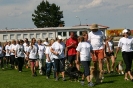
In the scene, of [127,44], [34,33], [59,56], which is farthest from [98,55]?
[34,33]

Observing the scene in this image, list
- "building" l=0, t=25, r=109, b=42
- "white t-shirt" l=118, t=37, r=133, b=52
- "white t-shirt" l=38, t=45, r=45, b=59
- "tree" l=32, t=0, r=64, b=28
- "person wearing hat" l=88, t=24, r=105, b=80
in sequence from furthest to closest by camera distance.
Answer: "tree" l=32, t=0, r=64, b=28
"building" l=0, t=25, r=109, b=42
"white t-shirt" l=38, t=45, r=45, b=59
"person wearing hat" l=88, t=24, r=105, b=80
"white t-shirt" l=118, t=37, r=133, b=52

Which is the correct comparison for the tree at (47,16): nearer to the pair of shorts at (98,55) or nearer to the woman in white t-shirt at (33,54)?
the woman in white t-shirt at (33,54)

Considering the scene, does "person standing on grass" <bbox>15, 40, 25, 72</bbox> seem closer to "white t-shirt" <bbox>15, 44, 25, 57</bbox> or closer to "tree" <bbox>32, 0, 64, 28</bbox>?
"white t-shirt" <bbox>15, 44, 25, 57</bbox>

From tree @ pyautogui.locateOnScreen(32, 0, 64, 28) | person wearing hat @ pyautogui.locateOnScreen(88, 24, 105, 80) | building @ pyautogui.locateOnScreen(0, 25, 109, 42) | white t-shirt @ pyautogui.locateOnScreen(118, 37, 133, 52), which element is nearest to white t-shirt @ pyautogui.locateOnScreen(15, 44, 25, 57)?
person wearing hat @ pyautogui.locateOnScreen(88, 24, 105, 80)

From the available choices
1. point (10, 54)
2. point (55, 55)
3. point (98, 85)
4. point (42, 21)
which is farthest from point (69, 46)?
point (42, 21)

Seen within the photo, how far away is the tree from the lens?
10775 centimetres

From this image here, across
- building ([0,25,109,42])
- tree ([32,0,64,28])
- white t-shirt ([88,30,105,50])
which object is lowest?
white t-shirt ([88,30,105,50])

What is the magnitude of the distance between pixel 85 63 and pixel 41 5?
10165cm

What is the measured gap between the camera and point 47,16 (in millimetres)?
110562

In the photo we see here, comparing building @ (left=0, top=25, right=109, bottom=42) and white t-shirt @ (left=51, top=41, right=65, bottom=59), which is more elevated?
building @ (left=0, top=25, right=109, bottom=42)

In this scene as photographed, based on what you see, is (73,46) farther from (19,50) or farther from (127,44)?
(19,50)

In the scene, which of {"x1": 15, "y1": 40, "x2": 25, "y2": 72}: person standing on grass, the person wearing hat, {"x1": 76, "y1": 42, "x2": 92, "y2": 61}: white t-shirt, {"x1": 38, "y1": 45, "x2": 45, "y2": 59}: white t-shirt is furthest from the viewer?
{"x1": 15, "y1": 40, "x2": 25, "y2": 72}: person standing on grass

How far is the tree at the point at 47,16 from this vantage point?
108m

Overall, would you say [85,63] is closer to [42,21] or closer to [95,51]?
[95,51]
